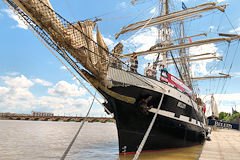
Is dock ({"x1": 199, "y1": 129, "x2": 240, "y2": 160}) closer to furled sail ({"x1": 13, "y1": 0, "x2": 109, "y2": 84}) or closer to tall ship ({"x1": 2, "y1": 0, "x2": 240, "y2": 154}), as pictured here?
tall ship ({"x1": 2, "y1": 0, "x2": 240, "y2": 154})

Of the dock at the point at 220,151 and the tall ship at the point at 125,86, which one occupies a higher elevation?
the tall ship at the point at 125,86

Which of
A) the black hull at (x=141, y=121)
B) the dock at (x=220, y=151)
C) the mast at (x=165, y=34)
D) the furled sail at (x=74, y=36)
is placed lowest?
the dock at (x=220, y=151)

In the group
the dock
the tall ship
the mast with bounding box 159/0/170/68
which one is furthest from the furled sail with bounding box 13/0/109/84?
the mast with bounding box 159/0/170/68

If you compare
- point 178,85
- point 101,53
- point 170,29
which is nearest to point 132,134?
point 178,85

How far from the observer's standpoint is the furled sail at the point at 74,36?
489 centimetres

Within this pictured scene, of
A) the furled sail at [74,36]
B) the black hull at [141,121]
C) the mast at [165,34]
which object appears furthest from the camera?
the mast at [165,34]

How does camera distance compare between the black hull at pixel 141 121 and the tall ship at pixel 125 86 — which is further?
the black hull at pixel 141 121

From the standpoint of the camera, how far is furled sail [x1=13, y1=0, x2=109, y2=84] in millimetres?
4895

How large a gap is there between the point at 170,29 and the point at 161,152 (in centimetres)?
938

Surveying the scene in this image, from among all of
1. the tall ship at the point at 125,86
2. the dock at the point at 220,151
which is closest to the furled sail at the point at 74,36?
the tall ship at the point at 125,86

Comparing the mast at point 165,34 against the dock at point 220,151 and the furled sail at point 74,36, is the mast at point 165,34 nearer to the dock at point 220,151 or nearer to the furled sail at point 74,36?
the dock at point 220,151

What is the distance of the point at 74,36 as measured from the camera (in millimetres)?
5625

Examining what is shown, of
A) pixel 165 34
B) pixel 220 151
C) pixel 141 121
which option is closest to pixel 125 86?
pixel 141 121

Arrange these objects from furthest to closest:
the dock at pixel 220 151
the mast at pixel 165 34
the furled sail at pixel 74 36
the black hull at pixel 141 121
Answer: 1. the mast at pixel 165 34
2. the black hull at pixel 141 121
3. the dock at pixel 220 151
4. the furled sail at pixel 74 36
